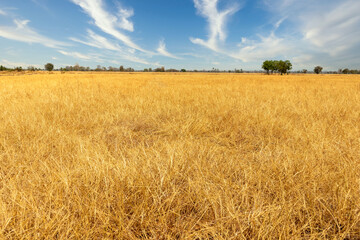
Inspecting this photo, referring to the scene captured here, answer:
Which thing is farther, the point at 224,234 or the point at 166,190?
the point at 166,190

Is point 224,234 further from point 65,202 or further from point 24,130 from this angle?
point 24,130

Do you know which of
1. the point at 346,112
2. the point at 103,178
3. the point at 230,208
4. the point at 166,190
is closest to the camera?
the point at 230,208

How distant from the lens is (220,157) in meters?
1.96

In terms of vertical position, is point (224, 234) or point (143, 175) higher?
point (143, 175)

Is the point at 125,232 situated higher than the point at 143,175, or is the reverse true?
the point at 143,175

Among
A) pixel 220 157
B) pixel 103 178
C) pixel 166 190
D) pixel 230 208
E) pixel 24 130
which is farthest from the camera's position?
pixel 24 130

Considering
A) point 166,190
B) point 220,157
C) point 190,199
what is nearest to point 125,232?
point 166,190

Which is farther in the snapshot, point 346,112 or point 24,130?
point 346,112

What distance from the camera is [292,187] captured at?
136 cm

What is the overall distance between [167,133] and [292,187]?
1951mm

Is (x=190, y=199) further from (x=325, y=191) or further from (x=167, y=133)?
(x=167, y=133)

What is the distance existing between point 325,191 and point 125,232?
1.58 meters

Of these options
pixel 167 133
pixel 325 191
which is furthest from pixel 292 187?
pixel 167 133

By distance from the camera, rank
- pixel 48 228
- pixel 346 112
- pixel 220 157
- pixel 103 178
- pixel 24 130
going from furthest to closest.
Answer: pixel 346 112 < pixel 24 130 < pixel 220 157 < pixel 103 178 < pixel 48 228
